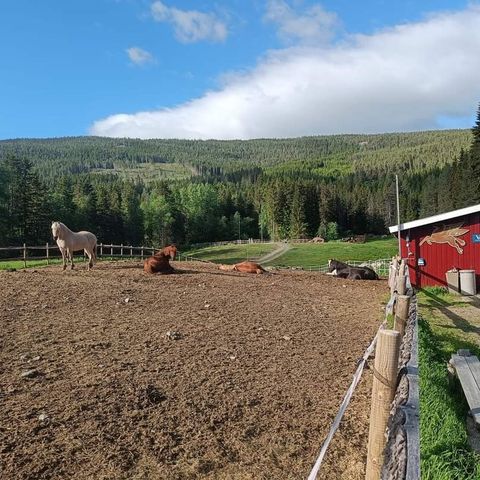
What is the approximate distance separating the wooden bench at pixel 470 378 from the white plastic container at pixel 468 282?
11.9m

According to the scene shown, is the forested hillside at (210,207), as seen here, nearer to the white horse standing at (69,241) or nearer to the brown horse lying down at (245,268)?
the white horse standing at (69,241)

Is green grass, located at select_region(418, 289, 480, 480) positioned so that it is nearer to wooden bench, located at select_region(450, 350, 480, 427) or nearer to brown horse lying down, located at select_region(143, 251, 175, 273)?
wooden bench, located at select_region(450, 350, 480, 427)

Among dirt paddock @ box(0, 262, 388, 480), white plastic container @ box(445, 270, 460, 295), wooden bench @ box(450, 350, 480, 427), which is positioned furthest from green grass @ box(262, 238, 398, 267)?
wooden bench @ box(450, 350, 480, 427)

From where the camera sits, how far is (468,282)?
17828 millimetres

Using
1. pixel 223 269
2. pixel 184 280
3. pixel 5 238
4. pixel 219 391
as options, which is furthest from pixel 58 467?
pixel 5 238

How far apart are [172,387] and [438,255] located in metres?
16.0

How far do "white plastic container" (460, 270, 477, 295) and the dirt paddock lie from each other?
309 inches

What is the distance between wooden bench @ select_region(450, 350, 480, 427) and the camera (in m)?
5.08

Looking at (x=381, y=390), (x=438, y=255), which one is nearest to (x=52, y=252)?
(x=438, y=255)

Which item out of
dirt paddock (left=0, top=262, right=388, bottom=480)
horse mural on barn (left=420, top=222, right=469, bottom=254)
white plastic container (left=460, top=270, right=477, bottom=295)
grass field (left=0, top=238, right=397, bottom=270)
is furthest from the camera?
grass field (left=0, top=238, right=397, bottom=270)

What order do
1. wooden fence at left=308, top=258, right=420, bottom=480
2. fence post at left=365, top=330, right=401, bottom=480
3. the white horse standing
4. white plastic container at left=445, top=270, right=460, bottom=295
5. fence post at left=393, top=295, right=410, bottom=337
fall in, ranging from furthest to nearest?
white plastic container at left=445, top=270, right=460, bottom=295, the white horse standing, fence post at left=393, top=295, right=410, bottom=337, fence post at left=365, top=330, right=401, bottom=480, wooden fence at left=308, top=258, right=420, bottom=480

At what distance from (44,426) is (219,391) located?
7.06 ft

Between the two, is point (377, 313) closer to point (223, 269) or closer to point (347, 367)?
point (347, 367)

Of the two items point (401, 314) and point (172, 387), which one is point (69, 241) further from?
point (401, 314)
